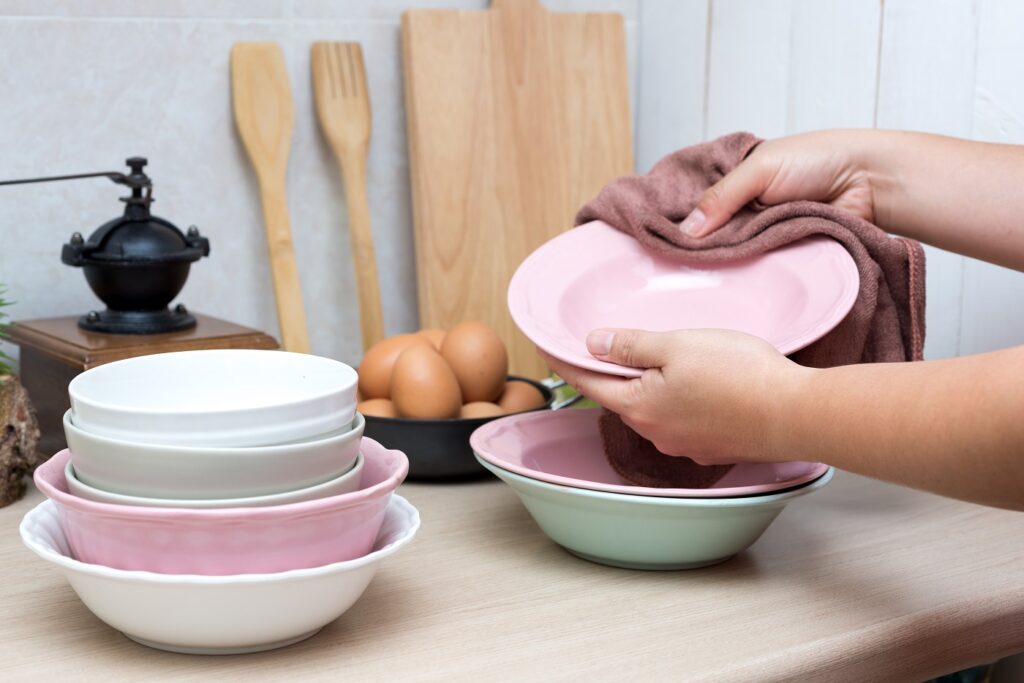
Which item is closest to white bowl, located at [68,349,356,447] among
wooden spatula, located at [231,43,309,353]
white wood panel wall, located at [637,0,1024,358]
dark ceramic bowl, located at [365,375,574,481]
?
dark ceramic bowl, located at [365,375,574,481]

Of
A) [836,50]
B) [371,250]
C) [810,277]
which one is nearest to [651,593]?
[810,277]

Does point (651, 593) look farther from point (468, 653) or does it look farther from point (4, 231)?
point (4, 231)

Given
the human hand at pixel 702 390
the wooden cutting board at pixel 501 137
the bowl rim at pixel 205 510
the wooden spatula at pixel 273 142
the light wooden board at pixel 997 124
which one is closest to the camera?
the bowl rim at pixel 205 510

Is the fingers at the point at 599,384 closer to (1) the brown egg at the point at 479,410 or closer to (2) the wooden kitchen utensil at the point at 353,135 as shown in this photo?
(1) the brown egg at the point at 479,410

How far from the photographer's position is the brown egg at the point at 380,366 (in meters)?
1.06

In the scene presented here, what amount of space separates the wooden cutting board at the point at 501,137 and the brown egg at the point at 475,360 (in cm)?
30

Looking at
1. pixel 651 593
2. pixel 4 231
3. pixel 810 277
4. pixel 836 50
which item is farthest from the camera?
pixel 836 50

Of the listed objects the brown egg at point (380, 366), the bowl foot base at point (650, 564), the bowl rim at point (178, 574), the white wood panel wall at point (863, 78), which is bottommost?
the bowl foot base at point (650, 564)

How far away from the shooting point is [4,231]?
1.15 m

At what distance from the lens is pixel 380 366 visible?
3.47 feet

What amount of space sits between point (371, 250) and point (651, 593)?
2.22 ft

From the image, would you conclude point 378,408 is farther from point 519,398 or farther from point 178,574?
point 178,574

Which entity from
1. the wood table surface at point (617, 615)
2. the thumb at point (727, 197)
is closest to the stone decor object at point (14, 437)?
the wood table surface at point (617, 615)

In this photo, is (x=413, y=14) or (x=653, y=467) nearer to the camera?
(x=653, y=467)
